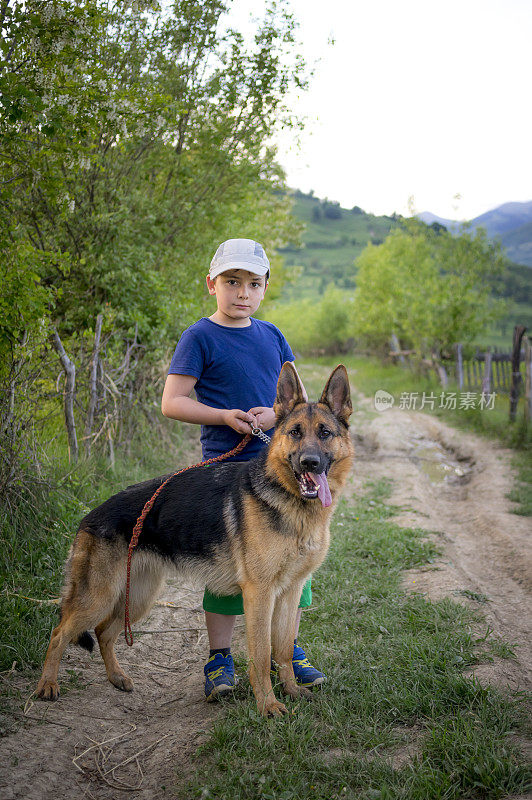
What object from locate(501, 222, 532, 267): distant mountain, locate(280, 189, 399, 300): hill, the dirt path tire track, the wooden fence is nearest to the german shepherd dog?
the dirt path tire track

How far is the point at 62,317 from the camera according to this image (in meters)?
7.99

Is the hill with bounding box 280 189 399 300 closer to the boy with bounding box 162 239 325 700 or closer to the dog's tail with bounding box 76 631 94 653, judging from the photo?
the boy with bounding box 162 239 325 700

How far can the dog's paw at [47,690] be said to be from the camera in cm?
345

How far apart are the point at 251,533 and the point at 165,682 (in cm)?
156

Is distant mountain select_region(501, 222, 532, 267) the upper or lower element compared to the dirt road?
upper

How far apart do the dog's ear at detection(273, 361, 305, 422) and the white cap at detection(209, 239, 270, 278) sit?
67cm

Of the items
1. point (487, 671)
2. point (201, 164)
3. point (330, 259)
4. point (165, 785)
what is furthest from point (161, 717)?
point (330, 259)

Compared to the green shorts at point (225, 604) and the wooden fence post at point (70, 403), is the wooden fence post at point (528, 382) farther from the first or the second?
the green shorts at point (225, 604)

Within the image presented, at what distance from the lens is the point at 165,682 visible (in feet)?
13.0

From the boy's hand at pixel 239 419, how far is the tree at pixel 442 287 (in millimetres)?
18755

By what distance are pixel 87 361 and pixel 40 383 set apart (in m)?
1.54

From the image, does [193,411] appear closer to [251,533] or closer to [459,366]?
[251,533]

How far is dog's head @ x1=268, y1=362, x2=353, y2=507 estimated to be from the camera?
3160mm

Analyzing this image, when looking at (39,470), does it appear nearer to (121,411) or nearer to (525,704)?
(121,411)
